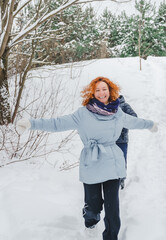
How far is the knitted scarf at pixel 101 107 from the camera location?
6.52ft

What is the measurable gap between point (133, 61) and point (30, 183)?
9.44 m

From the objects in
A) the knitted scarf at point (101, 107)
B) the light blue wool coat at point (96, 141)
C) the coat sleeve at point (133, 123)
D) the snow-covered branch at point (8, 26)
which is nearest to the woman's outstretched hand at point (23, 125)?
the light blue wool coat at point (96, 141)

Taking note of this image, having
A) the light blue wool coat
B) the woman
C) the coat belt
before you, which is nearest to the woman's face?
the woman

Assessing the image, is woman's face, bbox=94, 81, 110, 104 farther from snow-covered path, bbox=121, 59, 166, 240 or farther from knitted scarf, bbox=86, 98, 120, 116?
snow-covered path, bbox=121, 59, 166, 240

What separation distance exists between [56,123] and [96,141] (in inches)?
15.7

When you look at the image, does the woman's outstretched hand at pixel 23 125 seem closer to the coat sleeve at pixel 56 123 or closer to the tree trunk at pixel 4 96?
the coat sleeve at pixel 56 123

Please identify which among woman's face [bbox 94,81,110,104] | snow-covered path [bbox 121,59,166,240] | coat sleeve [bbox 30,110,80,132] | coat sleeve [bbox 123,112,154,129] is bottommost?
snow-covered path [bbox 121,59,166,240]

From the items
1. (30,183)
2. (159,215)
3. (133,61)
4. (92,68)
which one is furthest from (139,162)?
(133,61)

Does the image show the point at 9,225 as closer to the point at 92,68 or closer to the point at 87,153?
the point at 87,153

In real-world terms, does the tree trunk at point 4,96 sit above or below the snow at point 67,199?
above

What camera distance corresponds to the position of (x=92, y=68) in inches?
391

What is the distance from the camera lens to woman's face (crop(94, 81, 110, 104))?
207 centimetres

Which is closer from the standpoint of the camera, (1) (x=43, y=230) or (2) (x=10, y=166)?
(1) (x=43, y=230)

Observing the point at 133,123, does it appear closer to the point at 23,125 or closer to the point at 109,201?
the point at 109,201
